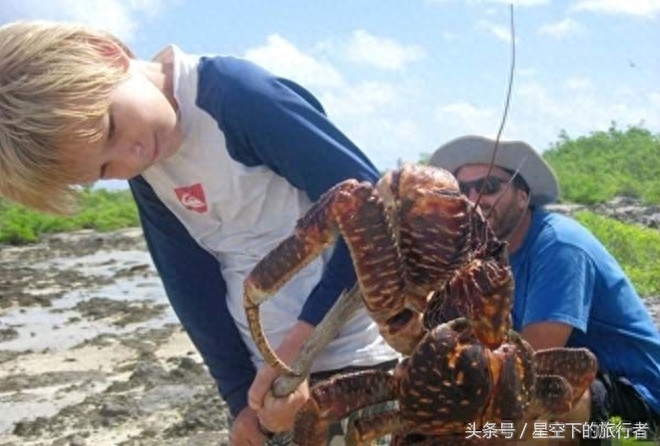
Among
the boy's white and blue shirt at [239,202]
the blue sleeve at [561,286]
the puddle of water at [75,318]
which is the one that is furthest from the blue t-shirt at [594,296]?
the puddle of water at [75,318]

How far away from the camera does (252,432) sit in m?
2.82

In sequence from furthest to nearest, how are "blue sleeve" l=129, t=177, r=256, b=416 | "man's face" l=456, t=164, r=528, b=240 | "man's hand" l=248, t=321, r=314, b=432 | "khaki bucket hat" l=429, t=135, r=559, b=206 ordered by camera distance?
"khaki bucket hat" l=429, t=135, r=559, b=206 < "man's face" l=456, t=164, r=528, b=240 < "blue sleeve" l=129, t=177, r=256, b=416 < "man's hand" l=248, t=321, r=314, b=432

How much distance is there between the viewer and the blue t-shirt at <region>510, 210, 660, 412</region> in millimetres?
4109

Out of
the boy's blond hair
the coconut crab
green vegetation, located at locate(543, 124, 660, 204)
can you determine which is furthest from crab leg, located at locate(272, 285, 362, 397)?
green vegetation, located at locate(543, 124, 660, 204)

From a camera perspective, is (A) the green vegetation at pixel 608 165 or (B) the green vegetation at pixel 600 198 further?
(A) the green vegetation at pixel 608 165

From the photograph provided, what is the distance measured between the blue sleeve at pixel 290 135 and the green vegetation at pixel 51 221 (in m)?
17.1

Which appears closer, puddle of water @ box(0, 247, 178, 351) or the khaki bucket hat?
the khaki bucket hat

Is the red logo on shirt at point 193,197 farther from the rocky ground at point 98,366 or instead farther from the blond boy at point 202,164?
the rocky ground at point 98,366

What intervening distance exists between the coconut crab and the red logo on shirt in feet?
2.96

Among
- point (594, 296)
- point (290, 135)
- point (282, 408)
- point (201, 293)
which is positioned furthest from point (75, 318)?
point (282, 408)

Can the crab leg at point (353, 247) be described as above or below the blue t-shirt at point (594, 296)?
above

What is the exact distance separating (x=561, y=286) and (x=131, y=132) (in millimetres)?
2247

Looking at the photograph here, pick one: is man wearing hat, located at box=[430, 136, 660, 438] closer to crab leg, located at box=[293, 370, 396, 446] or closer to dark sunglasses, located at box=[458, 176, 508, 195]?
dark sunglasses, located at box=[458, 176, 508, 195]

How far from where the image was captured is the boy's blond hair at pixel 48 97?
7.18ft
